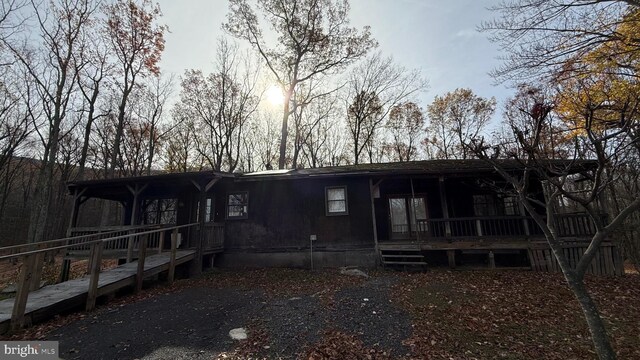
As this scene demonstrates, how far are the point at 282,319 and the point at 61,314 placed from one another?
5.24 meters

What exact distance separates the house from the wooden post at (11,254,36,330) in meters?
5.23

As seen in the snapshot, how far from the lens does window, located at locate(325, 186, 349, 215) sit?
39.4 feet

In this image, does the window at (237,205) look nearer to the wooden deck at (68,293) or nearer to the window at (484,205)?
the wooden deck at (68,293)

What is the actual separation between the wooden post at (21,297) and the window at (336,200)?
29.6 feet

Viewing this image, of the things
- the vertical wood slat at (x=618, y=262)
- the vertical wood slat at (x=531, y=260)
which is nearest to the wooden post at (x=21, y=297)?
the vertical wood slat at (x=531, y=260)

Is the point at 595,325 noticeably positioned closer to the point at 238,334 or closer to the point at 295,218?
the point at 238,334

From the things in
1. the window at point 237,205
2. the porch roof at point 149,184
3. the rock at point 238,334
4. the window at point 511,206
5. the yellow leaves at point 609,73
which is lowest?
the rock at point 238,334

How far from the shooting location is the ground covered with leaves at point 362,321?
15.5 feet

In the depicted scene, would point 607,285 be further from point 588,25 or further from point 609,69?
point 588,25

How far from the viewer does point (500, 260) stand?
37.1 feet

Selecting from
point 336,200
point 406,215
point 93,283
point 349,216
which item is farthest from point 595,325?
point 93,283

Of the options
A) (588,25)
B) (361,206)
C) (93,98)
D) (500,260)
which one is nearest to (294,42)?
(93,98)

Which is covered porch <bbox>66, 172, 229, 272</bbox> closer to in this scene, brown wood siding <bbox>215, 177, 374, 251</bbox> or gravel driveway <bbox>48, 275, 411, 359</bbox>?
brown wood siding <bbox>215, 177, 374, 251</bbox>

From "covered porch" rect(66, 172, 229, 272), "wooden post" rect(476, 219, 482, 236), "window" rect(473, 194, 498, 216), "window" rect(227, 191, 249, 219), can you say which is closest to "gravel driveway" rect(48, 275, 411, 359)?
"covered porch" rect(66, 172, 229, 272)
